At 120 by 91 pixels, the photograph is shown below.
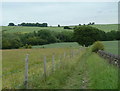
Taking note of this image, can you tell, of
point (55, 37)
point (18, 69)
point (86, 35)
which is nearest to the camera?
point (18, 69)

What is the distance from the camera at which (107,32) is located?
8494 cm

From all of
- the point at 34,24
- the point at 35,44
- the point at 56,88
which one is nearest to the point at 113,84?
the point at 56,88

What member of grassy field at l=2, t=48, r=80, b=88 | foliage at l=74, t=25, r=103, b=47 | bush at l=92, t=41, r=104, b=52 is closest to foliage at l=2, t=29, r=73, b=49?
foliage at l=74, t=25, r=103, b=47

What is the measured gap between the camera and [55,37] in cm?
9406

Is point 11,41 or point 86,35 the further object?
point 11,41

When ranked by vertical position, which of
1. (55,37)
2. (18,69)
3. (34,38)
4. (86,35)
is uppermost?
(86,35)

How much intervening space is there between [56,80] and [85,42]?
220ft

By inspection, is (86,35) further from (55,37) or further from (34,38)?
(34,38)

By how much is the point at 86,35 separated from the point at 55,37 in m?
18.0

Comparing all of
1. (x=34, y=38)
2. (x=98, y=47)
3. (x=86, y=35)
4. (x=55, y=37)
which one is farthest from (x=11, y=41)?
(x=98, y=47)

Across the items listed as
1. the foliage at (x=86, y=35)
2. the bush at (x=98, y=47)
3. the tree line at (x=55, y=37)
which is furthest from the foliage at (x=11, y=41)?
the bush at (x=98, y=47)

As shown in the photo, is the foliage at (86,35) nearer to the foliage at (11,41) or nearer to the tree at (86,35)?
the tree at (86,35)

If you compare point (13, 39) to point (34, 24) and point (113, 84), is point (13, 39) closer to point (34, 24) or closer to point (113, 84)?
point (34, 24)

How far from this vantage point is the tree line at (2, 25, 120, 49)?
78.7m
